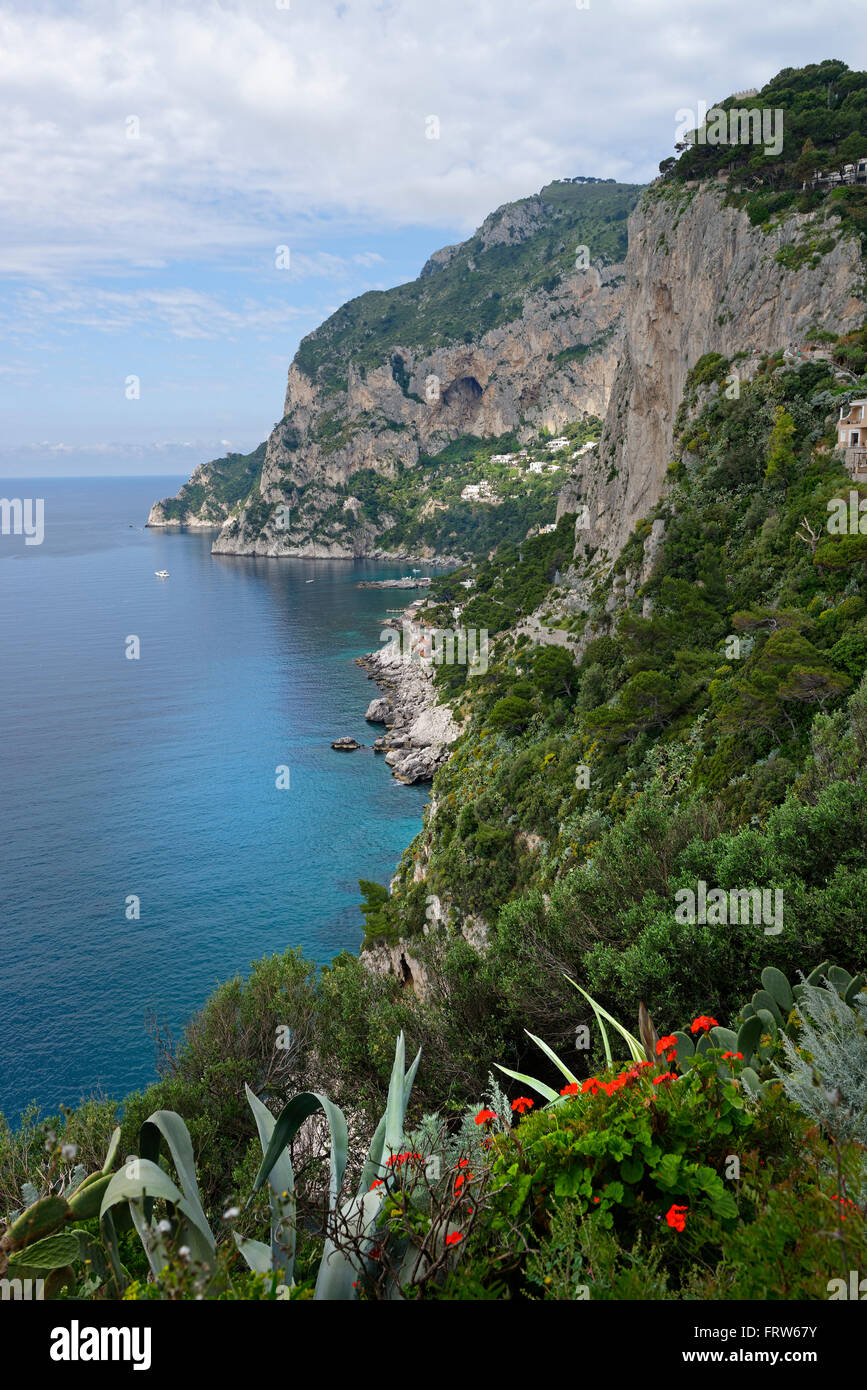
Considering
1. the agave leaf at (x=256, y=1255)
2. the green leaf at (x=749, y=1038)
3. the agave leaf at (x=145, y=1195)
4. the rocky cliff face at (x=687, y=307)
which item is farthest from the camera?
the rocky cliff face at (x=687, y=307)

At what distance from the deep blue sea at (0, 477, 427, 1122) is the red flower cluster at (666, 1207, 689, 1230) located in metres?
22.2

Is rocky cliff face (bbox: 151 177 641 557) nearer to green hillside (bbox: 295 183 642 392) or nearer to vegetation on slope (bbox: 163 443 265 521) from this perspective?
green hillside (bbox: 295 183 642 392)

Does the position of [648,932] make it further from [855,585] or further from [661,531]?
[661,531]

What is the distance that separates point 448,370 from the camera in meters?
154

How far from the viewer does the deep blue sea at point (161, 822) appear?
1019 inches

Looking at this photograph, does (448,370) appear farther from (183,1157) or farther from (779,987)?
(183,1157)

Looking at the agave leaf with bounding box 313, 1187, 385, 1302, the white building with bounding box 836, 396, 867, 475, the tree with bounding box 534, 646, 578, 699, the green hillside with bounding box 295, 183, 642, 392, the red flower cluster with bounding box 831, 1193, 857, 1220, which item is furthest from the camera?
the green hillside with bounding box 295, 183, 642, 392

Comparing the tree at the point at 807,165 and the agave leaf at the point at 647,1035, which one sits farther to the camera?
the tree at the point at 807,165

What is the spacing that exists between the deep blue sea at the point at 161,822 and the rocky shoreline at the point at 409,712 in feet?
4.57

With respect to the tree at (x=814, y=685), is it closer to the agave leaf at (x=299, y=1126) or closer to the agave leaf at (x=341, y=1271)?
the agave leaf at (x=299, y=1126)

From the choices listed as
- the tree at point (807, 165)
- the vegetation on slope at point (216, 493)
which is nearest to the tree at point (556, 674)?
the tree at point (807, 165)

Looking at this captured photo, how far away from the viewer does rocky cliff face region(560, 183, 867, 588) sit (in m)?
26.5

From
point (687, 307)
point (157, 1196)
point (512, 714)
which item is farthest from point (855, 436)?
point (157, 1196)

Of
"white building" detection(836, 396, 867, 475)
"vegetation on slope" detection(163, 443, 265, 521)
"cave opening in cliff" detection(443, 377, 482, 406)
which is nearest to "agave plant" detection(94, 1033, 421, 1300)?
"white building" detection(836, 396, 867, 475)
